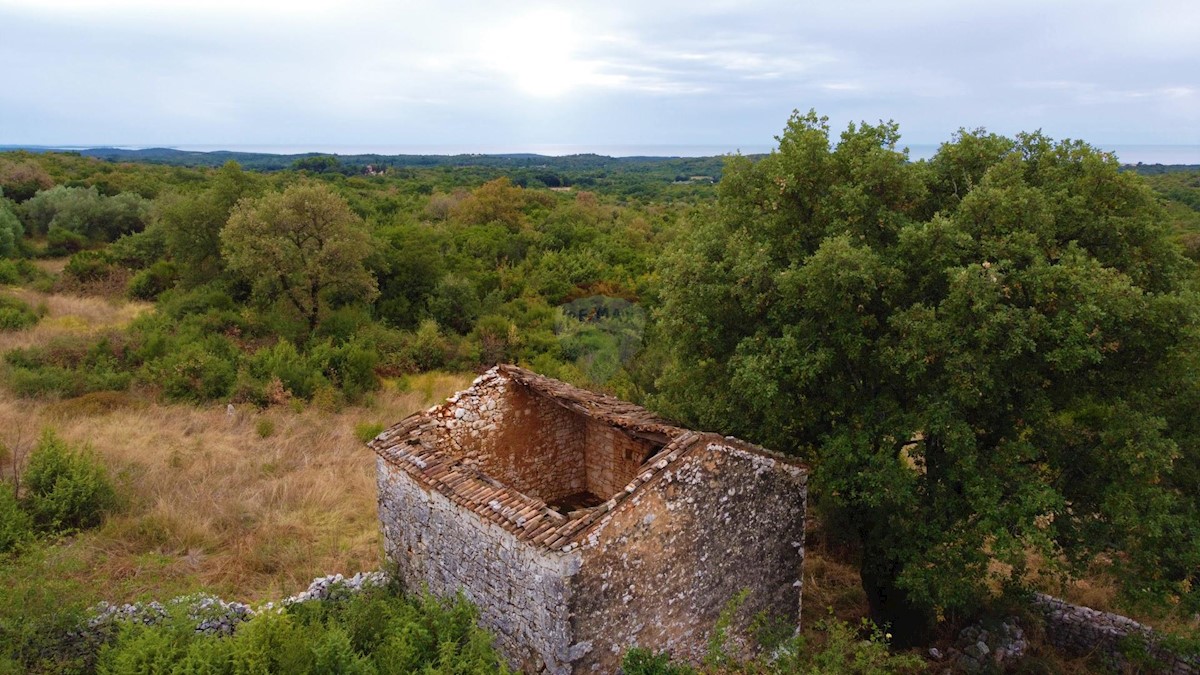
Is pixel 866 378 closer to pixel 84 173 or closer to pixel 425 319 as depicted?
pixel 425 319

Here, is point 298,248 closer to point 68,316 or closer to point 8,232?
point 68,316

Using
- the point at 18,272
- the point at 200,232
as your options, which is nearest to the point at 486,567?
the point at 200,232

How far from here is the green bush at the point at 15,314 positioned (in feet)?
80.5

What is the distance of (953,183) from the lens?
400 inches

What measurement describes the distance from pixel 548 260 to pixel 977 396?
28.7 metres

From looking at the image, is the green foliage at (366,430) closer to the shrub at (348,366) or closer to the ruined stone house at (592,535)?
the shrub at (348,366)

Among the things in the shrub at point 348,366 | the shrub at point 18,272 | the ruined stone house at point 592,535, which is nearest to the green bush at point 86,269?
the shrub at point 18,272

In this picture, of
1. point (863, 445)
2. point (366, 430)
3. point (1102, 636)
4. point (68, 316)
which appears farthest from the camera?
point (68, 316)

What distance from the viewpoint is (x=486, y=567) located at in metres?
8.39

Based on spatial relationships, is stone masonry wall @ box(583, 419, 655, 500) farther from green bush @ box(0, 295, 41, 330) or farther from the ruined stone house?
green bush @ box(0, 295, 41, 330)

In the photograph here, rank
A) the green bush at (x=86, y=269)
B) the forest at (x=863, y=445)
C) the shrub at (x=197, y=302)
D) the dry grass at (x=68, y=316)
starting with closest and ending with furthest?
the forest at (x=863, y=445), the dry grass at (x=68, y=316), the shrub at (x=197, y=302), the green bush at (x=86, y=269)

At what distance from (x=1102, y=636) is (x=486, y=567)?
9.46 metres

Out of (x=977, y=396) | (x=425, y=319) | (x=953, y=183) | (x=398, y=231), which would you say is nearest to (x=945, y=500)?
(x=977, y=396)

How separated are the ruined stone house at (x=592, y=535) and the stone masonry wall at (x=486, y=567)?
18mm
